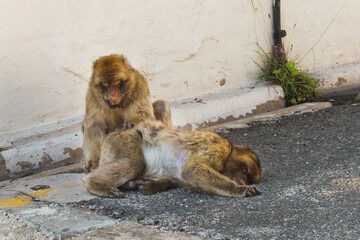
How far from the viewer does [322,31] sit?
285 inches

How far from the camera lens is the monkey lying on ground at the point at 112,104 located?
14.8 feet

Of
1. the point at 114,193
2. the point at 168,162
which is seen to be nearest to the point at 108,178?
the point at 114,193

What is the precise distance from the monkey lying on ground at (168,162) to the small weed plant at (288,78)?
258 centimetres

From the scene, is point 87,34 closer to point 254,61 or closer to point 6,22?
point 6,22

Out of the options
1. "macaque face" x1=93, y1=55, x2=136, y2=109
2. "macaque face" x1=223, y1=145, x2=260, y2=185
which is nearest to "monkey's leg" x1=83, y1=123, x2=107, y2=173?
"macaque face" x1=93, y1=55, x2=136, y2=109

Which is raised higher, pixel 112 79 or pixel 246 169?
pixel 112 79

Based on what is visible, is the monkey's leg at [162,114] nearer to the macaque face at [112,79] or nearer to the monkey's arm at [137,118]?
the monkey's arm at [137,118]

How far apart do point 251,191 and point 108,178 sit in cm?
96

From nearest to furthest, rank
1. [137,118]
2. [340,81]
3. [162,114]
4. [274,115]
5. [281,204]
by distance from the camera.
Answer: [281,204] → [137,118] → [162,114] → [274,115] → [340,81]

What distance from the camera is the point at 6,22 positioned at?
5.07 meters

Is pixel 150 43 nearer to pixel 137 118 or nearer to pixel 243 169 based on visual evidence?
pixel 137 118

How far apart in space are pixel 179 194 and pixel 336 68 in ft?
12.7

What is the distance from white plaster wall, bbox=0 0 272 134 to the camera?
5.20m

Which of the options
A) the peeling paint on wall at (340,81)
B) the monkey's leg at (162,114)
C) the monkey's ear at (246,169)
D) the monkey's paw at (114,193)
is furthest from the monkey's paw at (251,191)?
the peeling paint on wall at (340,81)
